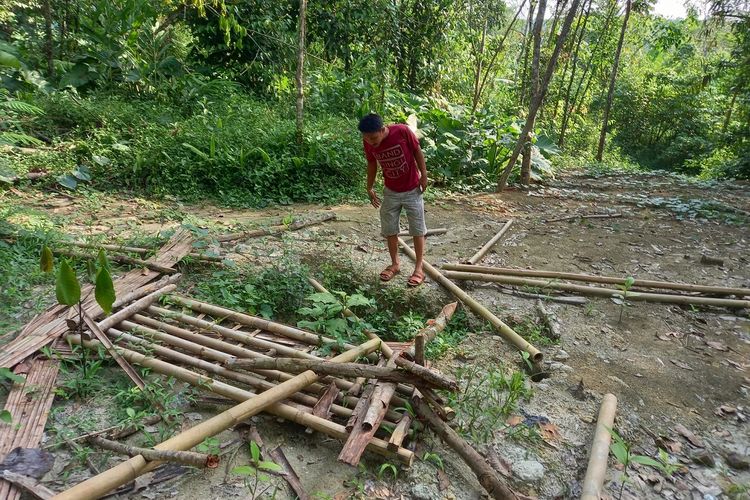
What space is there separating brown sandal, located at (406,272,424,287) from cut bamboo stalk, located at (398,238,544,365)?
14 centimetres

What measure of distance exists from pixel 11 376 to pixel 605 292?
14.3 ft

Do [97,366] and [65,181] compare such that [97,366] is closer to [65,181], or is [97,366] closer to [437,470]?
[437,470]

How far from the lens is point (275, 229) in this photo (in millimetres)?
5285

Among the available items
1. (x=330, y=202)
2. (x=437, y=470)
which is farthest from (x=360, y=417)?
(x=330, y=202)

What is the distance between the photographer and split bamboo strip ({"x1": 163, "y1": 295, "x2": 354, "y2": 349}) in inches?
122

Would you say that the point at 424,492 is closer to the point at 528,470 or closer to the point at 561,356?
the point at 528,470

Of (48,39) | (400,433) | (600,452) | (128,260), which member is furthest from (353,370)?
(48,39)

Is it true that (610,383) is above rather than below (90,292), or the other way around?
below

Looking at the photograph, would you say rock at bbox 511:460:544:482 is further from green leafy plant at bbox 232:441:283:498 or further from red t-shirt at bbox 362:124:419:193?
red t-shirt at bbox 362:124:419:193

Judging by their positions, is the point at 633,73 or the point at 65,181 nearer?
the point at 65,181

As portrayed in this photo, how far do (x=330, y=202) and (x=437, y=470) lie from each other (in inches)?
195

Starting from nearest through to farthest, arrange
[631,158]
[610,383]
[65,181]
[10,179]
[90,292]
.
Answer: [610,383]
[90,292]
[10,179]
[65,181]
[631,158]

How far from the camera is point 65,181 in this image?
588 centimetres

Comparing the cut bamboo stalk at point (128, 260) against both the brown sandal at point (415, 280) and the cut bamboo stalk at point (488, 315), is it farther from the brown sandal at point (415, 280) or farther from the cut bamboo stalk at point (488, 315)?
the cut bamboo stalk at point (488, 315)
